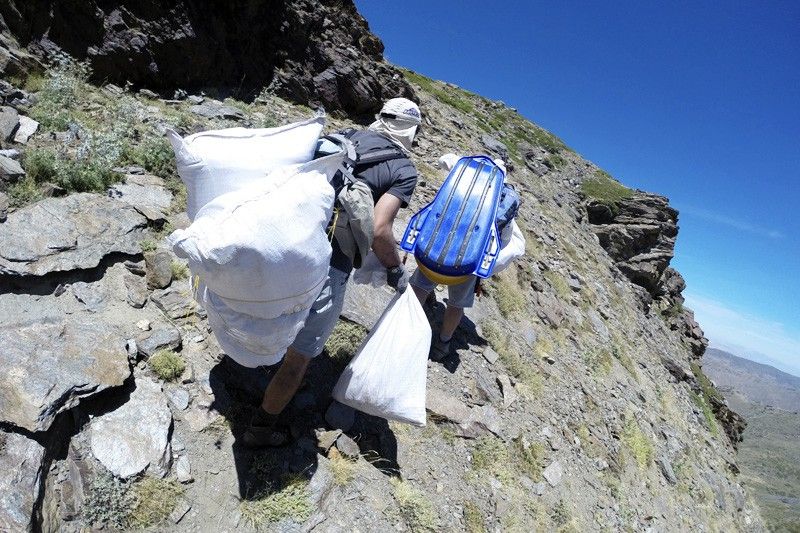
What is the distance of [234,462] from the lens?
3215mm

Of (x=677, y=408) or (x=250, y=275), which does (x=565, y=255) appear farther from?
(x=250, y=275)

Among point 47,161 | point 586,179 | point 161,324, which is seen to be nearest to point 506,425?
point 161,324

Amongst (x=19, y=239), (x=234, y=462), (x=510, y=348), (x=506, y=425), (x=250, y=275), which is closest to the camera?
(x=250, y=275)

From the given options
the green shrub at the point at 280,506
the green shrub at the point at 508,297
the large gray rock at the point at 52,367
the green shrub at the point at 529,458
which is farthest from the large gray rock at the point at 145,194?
the green shrub at the point at 508,297

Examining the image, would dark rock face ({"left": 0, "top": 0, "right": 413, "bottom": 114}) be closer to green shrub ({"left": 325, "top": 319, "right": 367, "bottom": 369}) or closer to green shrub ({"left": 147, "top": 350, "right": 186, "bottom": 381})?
green shrub ({"left": 147, "top": 350, "right": 186, "bottom": 381})

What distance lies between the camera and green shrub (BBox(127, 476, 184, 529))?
8.70 ft

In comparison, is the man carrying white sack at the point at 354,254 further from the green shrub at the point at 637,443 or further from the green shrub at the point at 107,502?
the green shrub at the point at 637,443

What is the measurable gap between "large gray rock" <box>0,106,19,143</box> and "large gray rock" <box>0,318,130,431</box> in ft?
9.39

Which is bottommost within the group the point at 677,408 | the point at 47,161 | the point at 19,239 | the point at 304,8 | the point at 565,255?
the point at 677,408

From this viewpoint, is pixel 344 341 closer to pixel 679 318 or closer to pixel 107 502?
pixel 107 502

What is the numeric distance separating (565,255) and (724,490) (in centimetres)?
702

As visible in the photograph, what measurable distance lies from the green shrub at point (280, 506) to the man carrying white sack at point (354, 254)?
365 mm

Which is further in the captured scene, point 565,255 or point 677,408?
point 565,255

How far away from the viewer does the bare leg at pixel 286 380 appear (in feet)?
10.6
